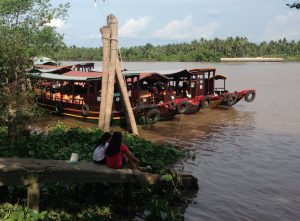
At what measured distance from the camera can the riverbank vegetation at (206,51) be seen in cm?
10638

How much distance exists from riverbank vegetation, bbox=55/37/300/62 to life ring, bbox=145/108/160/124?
8558 centimetres

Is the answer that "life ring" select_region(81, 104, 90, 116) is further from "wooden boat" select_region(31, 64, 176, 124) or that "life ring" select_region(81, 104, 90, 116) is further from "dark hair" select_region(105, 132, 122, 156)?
"dark hair" select_region(105, 132, 122, 156)

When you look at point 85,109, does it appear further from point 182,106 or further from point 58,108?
point 182,106

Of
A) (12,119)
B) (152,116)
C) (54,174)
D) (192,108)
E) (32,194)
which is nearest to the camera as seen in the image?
(32,194)

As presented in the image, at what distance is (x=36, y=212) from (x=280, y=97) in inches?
1059

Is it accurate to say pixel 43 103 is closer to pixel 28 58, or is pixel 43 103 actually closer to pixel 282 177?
pixel 28 58

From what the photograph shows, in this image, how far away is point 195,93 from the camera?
22.2m

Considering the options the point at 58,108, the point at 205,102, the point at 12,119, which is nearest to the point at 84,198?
the point at 12,119

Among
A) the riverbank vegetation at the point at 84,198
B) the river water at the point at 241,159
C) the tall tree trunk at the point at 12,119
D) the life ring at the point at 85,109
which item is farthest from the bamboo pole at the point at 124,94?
the riverbank vegetation at the point at 84,198

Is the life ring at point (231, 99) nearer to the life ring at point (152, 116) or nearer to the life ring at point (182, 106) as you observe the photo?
the life ring at point (182, 106)

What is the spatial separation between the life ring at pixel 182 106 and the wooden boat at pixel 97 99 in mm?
308

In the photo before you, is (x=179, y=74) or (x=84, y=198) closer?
(x=84, y=198)

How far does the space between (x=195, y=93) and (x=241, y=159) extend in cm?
974

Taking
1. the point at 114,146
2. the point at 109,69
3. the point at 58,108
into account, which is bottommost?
the point at 58,108
